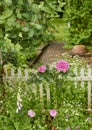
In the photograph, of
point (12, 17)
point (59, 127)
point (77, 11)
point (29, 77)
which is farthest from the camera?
point (77, 11)

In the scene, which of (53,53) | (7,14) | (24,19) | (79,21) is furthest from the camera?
(79,21)

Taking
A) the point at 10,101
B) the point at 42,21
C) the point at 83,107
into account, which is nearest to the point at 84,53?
the point at 83,107

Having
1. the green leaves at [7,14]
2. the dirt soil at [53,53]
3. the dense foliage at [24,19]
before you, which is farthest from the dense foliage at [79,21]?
the green leaves at [7,14]

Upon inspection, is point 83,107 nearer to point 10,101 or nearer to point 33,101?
point 33,101

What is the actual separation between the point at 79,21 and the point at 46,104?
6962 mm

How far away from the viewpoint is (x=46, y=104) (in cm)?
583

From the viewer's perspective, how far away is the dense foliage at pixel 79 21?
11773 mm

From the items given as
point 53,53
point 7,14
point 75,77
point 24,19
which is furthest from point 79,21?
point 7,14

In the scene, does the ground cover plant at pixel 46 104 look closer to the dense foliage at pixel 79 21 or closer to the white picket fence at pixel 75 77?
the white picket fence at pixel 75 77

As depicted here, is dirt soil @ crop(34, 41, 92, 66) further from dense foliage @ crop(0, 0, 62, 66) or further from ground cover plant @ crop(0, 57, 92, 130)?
dense foliage @ crop(0, 0, 62, 66)

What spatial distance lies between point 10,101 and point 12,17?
6.10 feet

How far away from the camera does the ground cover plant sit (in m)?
4.84

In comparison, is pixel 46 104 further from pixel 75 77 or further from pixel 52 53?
pixel 52 53

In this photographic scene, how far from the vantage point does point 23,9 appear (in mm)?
3863
